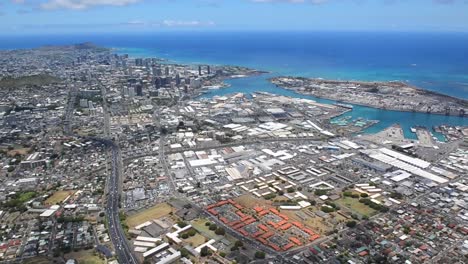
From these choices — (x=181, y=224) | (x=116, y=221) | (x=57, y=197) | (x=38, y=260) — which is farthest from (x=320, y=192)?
(x=57, y=197)

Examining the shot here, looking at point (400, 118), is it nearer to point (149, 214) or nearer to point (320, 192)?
point (320, 192)

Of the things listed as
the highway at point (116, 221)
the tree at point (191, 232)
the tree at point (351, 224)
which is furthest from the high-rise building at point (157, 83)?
the tree at point (351, 224)

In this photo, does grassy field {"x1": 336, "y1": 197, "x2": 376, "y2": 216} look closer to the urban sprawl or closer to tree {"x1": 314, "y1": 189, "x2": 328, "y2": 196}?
the urban sprawl

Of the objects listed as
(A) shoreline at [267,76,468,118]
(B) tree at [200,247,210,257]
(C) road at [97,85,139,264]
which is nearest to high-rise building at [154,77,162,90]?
(A) shoreline at [267,76,468,118]

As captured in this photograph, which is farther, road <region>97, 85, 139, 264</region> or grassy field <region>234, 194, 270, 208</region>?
grassy field <region>234, 194, 270, 208</region>

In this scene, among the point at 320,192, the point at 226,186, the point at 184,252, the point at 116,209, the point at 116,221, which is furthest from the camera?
the point at 226,186
